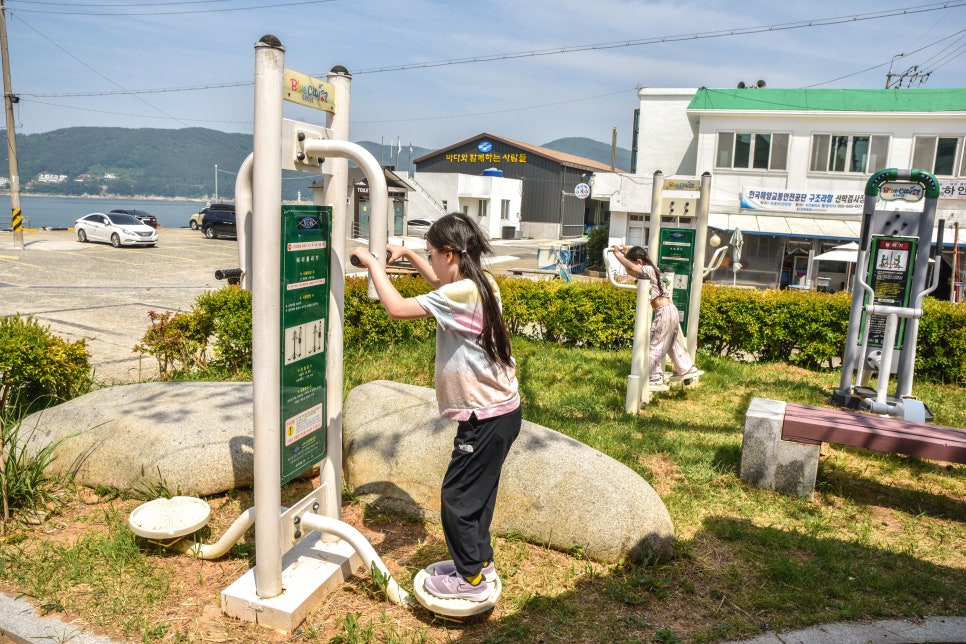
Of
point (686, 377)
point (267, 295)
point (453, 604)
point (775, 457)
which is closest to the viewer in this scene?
point (267, 295)

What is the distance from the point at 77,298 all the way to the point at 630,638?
1465 cm

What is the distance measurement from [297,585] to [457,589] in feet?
2.65

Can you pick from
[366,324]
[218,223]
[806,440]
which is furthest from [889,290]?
[218,223]

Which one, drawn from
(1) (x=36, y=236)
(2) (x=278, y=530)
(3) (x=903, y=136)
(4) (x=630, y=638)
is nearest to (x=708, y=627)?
(4) (x=630, y=638)

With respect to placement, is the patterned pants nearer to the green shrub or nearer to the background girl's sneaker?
the background girl's sneaker

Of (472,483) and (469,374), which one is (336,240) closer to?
(469,374)

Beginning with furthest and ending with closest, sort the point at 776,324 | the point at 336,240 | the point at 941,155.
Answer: the point at 941,155
the point at 776,324
the point at 336,240

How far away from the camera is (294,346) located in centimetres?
334

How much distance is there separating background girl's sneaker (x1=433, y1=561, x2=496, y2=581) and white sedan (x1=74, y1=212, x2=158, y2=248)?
27.9m

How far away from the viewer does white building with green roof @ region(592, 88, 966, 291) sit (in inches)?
974

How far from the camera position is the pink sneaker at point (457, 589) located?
3.36 metres

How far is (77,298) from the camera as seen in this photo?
1468 centimetres

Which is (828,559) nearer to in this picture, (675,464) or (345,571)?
(675,464)

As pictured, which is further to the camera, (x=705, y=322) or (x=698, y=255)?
(x=705, y=322)
